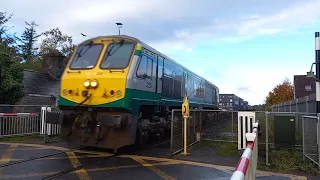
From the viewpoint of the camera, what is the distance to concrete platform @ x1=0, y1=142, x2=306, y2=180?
736 centimetres

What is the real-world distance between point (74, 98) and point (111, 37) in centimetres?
236

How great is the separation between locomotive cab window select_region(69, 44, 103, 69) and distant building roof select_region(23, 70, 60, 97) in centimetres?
1373

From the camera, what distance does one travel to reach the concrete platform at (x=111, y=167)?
7359mm

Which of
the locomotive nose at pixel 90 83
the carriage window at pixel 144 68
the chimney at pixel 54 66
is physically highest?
the chimney at pixel 54 66

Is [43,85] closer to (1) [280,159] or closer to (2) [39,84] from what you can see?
(2) [39,84]

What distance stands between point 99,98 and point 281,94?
60.9 meters

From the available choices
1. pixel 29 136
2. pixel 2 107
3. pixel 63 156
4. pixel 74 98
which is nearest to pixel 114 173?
pixel 63 156

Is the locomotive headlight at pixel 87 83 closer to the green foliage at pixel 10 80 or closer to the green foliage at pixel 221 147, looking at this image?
the green foliage at pixel 221 147

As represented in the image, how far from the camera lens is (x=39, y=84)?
25062mm

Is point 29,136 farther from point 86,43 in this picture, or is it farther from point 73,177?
point 73,177

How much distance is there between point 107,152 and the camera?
10.5 meters

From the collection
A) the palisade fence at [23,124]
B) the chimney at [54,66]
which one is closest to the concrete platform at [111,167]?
the palisade fence at [23,124]

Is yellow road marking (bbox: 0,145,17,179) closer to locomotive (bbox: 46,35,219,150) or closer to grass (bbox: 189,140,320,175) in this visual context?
locomotive (bbox: 46,35,219,150)

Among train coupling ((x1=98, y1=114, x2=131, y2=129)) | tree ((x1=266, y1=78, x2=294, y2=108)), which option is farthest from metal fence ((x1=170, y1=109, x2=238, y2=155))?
tree ((x1=266, y1=78, x2=294, y2=108))
